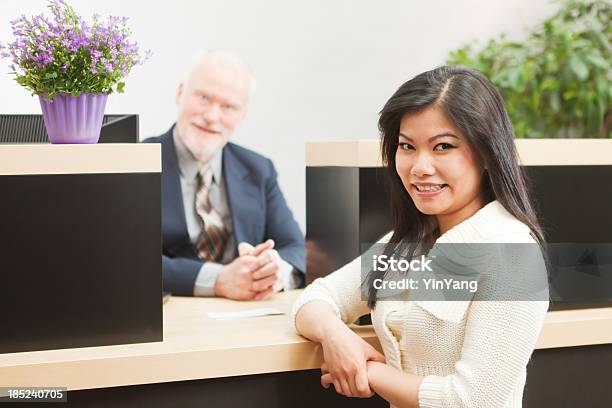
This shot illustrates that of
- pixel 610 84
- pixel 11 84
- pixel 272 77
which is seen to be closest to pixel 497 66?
pixel 610 84

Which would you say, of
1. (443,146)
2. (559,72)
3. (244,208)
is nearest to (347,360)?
(443,146)

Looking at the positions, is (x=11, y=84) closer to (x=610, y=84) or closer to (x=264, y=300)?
(x=264, y=300)

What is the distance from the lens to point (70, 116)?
1497 millimetres

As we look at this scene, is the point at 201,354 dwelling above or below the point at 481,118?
below

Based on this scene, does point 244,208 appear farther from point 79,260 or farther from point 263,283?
point 79,260

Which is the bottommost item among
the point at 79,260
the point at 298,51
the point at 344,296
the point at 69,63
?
the point at 344,296

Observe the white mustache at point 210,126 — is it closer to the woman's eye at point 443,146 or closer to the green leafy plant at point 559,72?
the woman's eye at point 443,146

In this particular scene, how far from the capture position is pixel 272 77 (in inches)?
164

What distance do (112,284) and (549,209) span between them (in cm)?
99

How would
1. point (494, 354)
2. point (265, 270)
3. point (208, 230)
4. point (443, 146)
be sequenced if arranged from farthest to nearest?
point (208, 230) → point (265, 270) → point (443, 146) → point (494, 354)

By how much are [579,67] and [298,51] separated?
4.70 ft

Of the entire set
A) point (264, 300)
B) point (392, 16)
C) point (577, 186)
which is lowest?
point (264, 300)

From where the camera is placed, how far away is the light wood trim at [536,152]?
1774 mm

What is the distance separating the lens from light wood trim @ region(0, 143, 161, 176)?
1.43 meters
